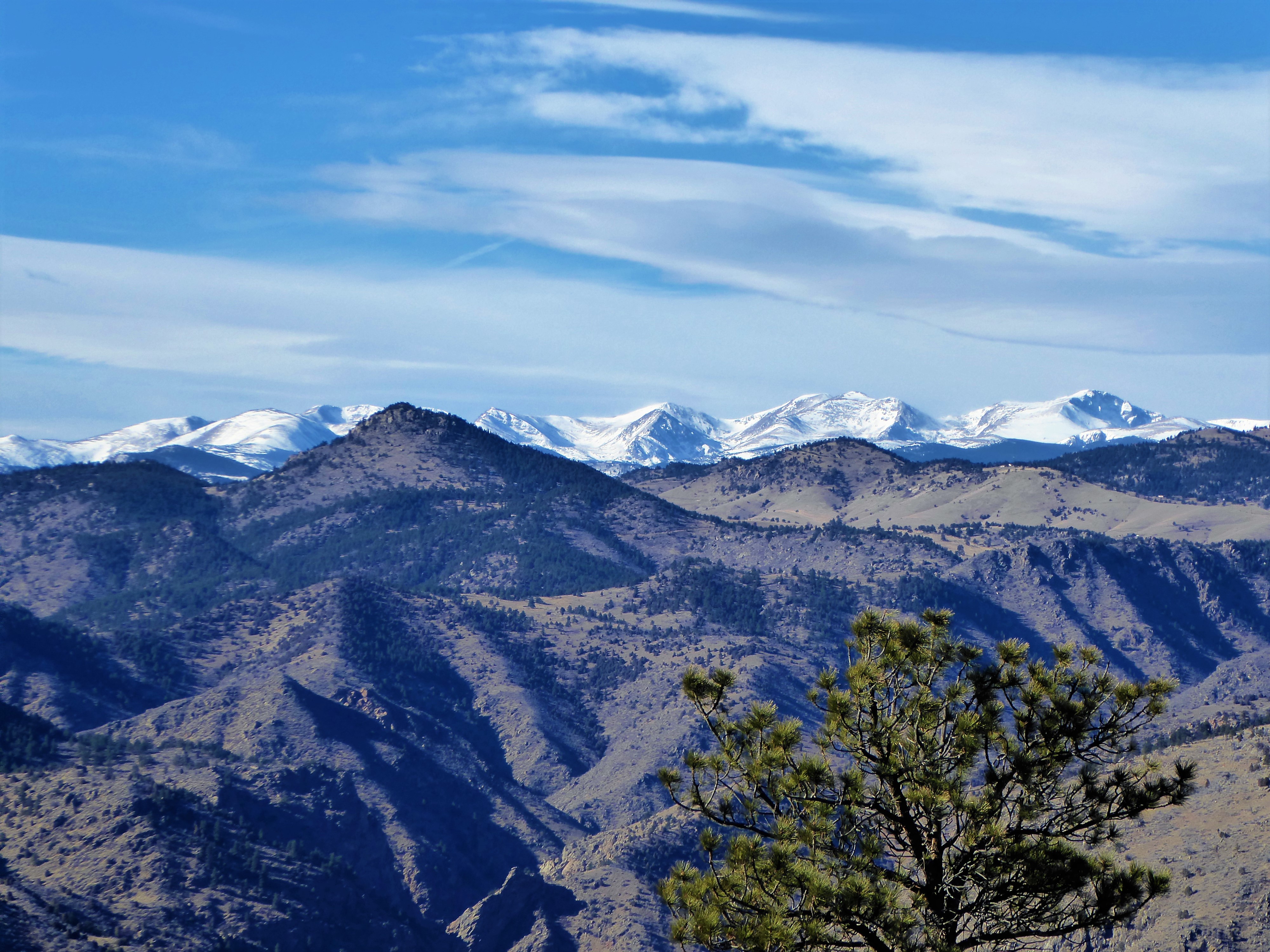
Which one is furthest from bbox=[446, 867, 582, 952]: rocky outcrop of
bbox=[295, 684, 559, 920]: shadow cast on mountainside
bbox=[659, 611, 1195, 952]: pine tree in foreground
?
bbox=[659, 611, 1195, 952]: pine tree in foreground

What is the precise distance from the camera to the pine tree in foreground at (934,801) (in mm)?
24547

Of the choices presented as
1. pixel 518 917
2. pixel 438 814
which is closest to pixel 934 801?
pixel 518 917

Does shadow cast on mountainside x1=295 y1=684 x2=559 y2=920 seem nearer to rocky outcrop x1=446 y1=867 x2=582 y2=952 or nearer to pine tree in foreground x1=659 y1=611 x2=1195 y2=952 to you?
rocky outcrop x1=446 y1=867 x2=582 y2=952

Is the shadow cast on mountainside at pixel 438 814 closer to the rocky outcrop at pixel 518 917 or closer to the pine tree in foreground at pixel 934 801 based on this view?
the rocky outcrop at pixel 518 917

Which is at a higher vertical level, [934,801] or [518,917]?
[934,801]

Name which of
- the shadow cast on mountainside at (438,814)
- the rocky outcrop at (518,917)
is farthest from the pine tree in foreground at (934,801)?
the shadow cast on mountainside at (438,814)

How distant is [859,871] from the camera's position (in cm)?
2522

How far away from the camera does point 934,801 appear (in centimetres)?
2420

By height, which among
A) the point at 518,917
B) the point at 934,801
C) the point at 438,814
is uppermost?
the point at 934,801

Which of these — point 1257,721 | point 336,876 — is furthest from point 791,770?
point 1257,721

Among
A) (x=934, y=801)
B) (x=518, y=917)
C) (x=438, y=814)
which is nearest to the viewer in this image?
(x=934, y=801)

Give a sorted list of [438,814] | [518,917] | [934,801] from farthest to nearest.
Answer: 1. [438,814]
2. [518,917]
3. [934,801]

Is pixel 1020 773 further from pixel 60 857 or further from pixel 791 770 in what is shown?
pixel 60 857

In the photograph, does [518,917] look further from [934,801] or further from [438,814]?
[934,801]
